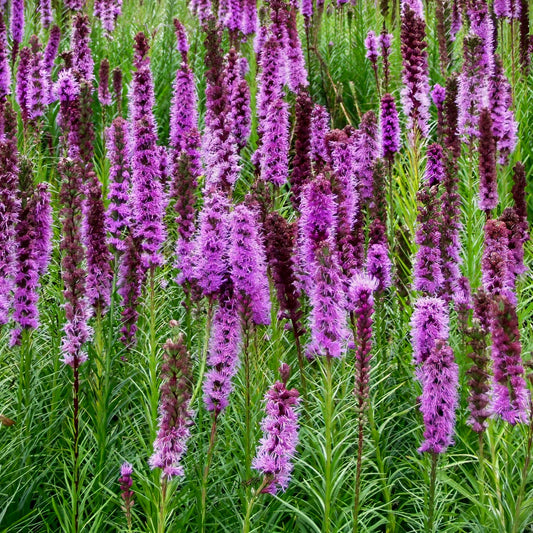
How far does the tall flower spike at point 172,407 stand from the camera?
7.40ft

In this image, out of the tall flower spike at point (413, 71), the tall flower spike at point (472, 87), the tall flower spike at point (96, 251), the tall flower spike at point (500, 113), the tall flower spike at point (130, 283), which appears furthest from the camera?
the tall flower spike at point (500, 113)

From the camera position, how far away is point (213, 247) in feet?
9.71

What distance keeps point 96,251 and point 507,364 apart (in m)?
2.14

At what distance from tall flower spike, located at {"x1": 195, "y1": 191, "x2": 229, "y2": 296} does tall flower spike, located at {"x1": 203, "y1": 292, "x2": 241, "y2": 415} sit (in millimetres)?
108

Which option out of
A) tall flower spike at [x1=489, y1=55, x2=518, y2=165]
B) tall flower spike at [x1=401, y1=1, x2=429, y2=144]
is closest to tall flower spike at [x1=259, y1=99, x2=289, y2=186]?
tall flower spike at [x1=401, y1=1, x2=429, y2=144]

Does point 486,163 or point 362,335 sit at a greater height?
point 486,163

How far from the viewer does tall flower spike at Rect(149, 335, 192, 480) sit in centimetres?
226

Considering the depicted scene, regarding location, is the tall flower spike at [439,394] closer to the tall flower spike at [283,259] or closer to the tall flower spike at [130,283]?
the tall flower spike at [283,259]

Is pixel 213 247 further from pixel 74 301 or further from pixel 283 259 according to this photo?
pixel 74 301

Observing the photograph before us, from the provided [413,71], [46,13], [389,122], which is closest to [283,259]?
[389,122]

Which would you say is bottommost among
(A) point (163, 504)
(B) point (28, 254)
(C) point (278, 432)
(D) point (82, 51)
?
(A) point (163, 504)

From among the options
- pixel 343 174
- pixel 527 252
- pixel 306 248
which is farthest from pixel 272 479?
pixel 527 252

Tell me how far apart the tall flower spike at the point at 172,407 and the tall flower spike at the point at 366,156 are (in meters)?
2.27

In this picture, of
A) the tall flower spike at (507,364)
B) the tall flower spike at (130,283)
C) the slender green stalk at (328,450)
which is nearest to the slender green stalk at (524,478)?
the tall flower spike at (507,364)
